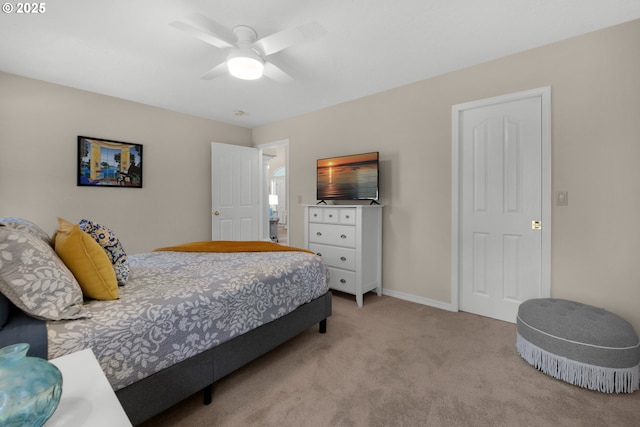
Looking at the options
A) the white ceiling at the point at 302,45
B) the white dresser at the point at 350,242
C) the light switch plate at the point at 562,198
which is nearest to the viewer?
the white ceiling at the point at 302,45

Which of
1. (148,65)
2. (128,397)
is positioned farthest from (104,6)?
(128,397)

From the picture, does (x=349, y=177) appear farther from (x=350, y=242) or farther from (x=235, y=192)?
(x=235, y=192)

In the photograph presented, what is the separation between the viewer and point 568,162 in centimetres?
237

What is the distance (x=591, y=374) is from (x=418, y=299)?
159 centimetres

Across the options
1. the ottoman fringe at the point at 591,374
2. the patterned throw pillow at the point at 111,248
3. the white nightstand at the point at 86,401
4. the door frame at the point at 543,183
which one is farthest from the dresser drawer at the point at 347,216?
the white nightstand at the point at 86,401

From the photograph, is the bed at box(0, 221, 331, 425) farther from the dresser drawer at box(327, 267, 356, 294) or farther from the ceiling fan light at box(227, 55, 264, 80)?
the ceiling fan light at box(227, 55, 264, 80)

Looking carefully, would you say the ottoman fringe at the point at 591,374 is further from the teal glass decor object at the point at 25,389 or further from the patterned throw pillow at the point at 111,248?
the patterned throw pillow at the point at 111,248

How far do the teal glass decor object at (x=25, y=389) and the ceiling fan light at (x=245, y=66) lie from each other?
7.04ft

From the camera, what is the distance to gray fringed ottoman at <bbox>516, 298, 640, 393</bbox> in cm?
171

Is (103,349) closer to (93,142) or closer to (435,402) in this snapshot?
(435,402)

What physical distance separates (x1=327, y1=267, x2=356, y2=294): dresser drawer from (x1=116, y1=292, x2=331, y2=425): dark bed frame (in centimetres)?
106

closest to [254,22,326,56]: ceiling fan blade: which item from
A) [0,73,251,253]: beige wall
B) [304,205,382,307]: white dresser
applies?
[304,205,382,307]: white dresser

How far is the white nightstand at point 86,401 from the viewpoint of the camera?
641 mm

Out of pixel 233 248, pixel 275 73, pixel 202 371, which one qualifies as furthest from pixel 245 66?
pixel 202 371
